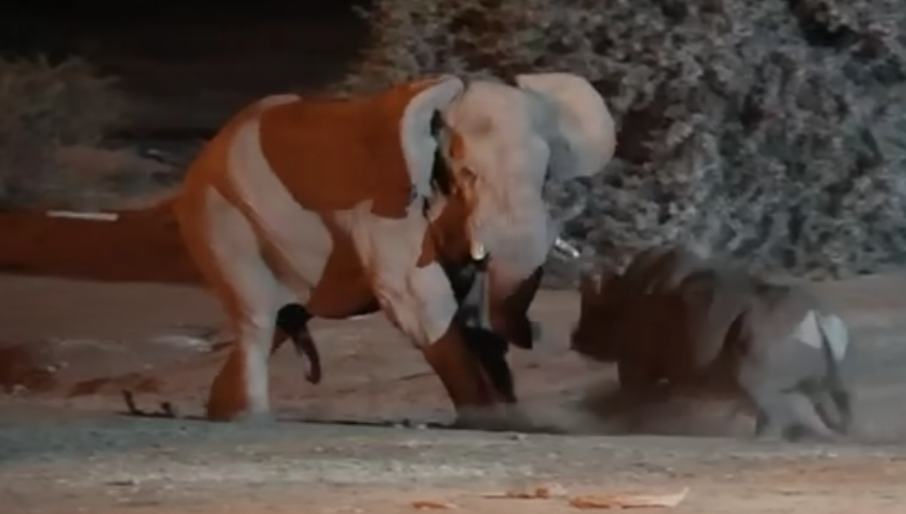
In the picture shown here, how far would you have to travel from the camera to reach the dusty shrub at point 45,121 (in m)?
1.78

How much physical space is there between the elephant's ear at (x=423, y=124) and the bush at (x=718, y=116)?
82mm

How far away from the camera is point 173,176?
177 cm

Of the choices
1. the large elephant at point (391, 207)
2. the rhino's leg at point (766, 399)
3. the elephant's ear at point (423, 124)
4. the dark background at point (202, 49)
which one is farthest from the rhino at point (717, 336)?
the dark background at point (202, 49)

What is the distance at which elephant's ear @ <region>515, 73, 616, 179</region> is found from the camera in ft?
5.73

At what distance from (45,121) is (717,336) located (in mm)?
826

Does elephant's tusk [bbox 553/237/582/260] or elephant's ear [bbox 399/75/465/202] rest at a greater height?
elephant's ear [bbox 399/75/465/202]

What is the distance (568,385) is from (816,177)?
395mm

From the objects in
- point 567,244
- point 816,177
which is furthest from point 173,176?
point 816,177

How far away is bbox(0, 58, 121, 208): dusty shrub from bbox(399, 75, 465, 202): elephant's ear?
35cm

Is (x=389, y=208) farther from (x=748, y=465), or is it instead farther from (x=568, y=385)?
(x=748, y=465)

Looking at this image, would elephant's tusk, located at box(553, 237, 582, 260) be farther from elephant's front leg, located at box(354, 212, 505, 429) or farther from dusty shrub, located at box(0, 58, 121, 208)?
dusty shrub, located at box(0, 58, 121, 208)

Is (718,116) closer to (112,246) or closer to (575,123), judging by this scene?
(575,123)

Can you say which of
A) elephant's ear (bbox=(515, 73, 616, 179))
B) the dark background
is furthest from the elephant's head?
the dark background

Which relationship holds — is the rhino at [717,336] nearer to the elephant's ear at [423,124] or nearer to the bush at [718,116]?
the bush at [718,116]
